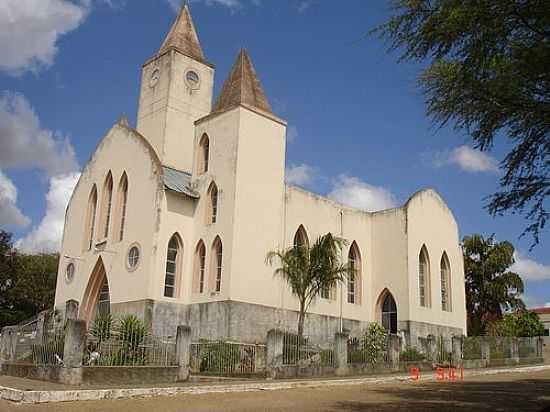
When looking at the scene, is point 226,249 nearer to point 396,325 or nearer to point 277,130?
point 277,130

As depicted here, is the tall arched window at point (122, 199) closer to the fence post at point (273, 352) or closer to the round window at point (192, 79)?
the round window at point (192, 79)

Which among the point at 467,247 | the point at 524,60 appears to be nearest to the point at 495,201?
the point at 524,60

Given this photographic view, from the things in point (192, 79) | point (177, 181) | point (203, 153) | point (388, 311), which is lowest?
point (388, 311)

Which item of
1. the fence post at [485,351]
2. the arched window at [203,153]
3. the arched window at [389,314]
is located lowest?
the fence post at [485,351]

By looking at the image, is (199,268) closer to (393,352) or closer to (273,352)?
(273,352)

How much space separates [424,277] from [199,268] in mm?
12500

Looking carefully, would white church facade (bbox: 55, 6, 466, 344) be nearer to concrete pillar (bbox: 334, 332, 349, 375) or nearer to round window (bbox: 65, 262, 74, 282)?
round window (bbox: 65, 262, 74, 282)

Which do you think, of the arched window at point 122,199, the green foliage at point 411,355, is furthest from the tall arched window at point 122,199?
the green foliage at point 411,355

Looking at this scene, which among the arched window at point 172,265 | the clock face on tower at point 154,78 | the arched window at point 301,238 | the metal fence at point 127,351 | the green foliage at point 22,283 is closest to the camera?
the metal fence at point 127,351

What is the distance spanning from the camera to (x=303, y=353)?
2028 cm

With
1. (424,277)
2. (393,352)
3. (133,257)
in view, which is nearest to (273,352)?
(393,352)

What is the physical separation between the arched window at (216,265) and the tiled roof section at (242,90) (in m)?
6.03

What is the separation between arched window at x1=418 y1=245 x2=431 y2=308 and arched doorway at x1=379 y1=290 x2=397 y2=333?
1.60 metres

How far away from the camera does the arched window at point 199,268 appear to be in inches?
1022
